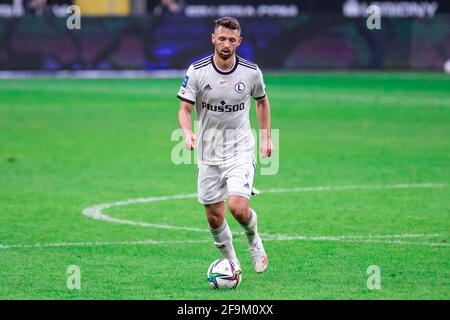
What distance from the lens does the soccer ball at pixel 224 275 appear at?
9594 mm

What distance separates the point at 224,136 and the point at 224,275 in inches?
48.0

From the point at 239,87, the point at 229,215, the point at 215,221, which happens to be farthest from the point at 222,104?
the point at 229,215

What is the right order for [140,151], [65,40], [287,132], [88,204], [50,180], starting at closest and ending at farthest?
[88,204]
[50,180]
[140,151]
[287,132]
[65,40]

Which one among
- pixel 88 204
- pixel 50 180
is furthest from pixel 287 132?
pixel 88 204

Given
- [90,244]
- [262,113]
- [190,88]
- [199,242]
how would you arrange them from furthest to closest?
[199,242]
[90,244]
[262,113]
[190,88]

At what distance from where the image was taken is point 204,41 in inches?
1419

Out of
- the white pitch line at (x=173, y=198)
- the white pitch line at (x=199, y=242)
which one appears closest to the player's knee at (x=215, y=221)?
the white pitch line at (x=199, y=242)

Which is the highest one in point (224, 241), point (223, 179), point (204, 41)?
point (223, 179)

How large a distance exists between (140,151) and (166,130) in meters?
3.10

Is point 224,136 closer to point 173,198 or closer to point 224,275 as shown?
point 224,275

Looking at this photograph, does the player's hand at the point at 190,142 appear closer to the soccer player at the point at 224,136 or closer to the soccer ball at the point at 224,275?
the soccer player at the point at 224,136

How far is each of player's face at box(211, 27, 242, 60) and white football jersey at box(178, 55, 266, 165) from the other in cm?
21

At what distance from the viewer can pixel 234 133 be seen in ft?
33.3
